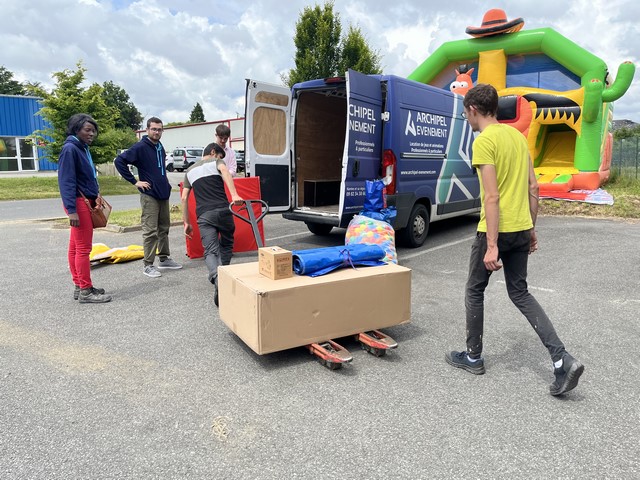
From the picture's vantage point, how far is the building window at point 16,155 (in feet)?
86.3

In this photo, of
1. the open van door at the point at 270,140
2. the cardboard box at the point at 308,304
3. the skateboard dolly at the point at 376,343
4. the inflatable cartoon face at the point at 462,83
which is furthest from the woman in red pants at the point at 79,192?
the inflatable cartoon face at the point at 462,83

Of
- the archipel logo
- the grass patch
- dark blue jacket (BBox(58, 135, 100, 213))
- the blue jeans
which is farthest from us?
the grass patch

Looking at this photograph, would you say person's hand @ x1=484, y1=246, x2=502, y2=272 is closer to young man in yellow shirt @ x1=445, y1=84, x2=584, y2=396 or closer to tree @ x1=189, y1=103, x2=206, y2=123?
young man in yellow shirt @ x1=445, y1=84, x2=584, y2=396

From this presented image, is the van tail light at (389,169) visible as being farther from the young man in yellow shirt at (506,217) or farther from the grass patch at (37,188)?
the grass patch at (37,188)

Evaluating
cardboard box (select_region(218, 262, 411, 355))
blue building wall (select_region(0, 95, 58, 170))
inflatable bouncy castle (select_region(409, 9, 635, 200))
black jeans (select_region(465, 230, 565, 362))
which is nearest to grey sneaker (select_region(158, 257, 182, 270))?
cardboard box (select_region(218, 262, 411, 355))

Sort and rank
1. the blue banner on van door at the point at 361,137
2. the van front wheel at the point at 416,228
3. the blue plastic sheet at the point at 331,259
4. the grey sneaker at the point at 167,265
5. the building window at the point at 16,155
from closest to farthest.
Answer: the blue plastic sheet at the point at 331,259, the blue banner on van door at the point at 361,137, the grey sneaker at the point at 167,265, the van front wheel at the point at 416,228, the building window at the point at 16,155

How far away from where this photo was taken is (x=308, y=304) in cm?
338

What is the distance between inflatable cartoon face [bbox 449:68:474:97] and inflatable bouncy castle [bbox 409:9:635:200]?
29mm

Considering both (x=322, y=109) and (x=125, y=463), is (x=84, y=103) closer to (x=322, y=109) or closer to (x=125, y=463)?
(x=322, y=109)

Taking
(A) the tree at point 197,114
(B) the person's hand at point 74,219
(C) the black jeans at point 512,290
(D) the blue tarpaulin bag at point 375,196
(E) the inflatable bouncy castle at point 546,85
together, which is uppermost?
(A) the tree at point 197,114

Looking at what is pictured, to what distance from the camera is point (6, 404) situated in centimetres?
289

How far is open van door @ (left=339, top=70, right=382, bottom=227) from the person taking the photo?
6.06m

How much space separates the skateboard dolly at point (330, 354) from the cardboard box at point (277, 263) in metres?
0.56

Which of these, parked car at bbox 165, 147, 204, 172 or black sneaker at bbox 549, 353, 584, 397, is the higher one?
parked car at bbox 165, 147, 204, 172
